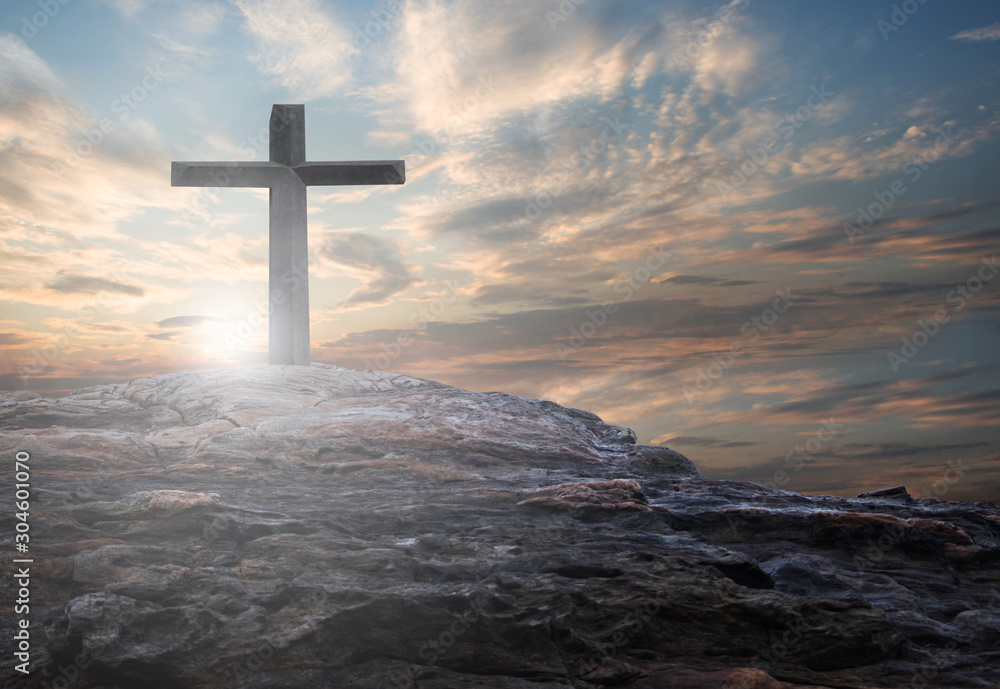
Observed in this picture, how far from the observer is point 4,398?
15.2m

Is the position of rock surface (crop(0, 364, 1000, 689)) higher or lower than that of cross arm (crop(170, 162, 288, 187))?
lower

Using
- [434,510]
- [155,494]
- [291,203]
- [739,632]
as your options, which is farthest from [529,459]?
[291,203]

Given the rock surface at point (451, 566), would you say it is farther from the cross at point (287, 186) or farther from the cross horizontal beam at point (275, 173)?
the cross horizontal beam at point (275, 173)

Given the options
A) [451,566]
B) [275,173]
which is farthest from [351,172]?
[451,566]

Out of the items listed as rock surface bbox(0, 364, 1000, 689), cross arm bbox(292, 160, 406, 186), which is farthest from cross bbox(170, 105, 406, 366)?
rock surface bbox(0, 364, 1000, 689)

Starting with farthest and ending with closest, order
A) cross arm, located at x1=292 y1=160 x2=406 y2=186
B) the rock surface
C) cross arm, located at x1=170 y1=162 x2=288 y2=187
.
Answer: cross arm, located at x1=292 y1=160 x2=406 y2=186 < cross arm, located at x1=170 y1=162 x2=288 y2=187 < the rock surface

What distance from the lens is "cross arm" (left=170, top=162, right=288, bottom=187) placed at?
1947 cm

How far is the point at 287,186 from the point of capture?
19.7 metres

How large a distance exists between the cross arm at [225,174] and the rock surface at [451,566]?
8124mm

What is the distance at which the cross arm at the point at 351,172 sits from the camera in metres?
19.8

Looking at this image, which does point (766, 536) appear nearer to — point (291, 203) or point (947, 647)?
point (947, 647)

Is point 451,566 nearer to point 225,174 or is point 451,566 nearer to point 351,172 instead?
point 351,172

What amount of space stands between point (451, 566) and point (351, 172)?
14087mm

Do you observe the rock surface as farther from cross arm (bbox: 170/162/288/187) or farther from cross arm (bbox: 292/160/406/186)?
cross arm (bbox: 292/160/406/186)
